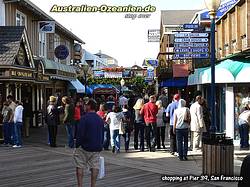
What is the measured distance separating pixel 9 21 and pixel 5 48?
385 centimetres

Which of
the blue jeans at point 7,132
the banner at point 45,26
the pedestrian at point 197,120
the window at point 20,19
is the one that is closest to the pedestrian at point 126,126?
the pedestrian at point 197,120


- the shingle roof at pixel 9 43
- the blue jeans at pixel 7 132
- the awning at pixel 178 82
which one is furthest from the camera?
the awning at pixel 178 82

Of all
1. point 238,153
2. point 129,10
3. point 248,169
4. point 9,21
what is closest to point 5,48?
point 9,21

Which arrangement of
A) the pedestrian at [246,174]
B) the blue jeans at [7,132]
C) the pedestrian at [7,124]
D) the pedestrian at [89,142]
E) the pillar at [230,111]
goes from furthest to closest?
1. the blue jeans at [7,132]
2. the pedestrian at [7,124]
3. the pillar at [230,111]
4. the pedestrian at [89,142]
5. the pedestrian at [246,174]

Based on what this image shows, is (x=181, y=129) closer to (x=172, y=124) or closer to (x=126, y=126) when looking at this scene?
(x=172, y=124)

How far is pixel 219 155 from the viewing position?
29.6ft

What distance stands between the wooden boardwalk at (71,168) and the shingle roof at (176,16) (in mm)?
60094

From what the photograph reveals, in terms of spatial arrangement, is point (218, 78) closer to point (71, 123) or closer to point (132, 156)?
point (132, 156)

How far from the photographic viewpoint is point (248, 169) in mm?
3342

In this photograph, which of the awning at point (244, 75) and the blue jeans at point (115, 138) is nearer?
the blue jeans at point (115, 138)

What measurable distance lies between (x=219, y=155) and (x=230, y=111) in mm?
6560

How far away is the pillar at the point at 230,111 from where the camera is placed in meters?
15.3

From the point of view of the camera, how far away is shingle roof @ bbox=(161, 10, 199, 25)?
72.6 m

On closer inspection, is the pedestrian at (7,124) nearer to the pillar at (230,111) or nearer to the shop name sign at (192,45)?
the shop name sign at (192,45)
